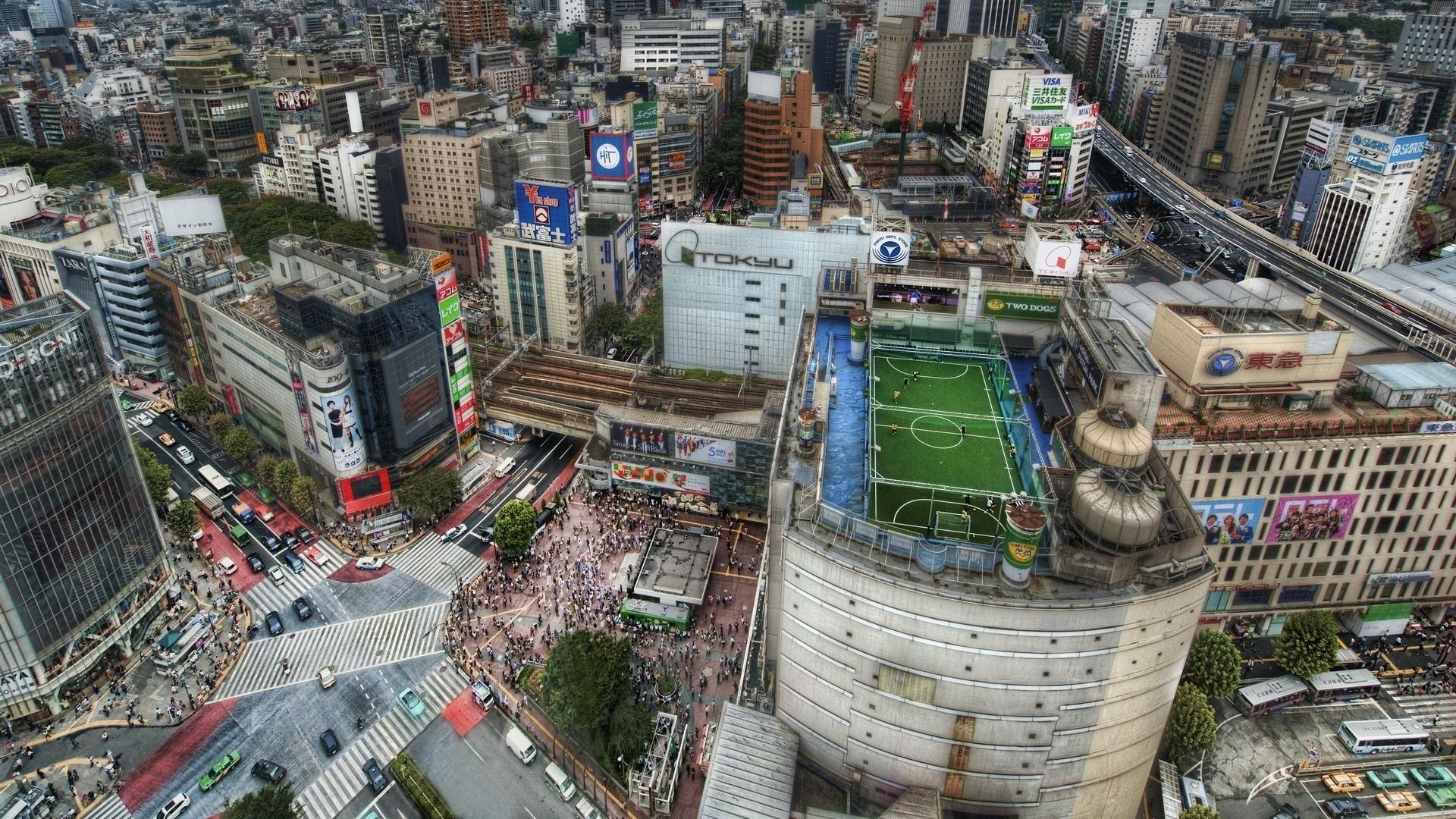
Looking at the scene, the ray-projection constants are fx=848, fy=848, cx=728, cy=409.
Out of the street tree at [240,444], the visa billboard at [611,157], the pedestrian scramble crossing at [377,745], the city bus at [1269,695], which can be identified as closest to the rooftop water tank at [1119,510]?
the city bus at [1269,695]

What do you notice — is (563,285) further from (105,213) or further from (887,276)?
(105,213)

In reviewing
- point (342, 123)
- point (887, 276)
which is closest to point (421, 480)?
point (887, 276)

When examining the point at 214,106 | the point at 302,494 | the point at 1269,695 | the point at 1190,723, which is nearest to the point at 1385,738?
the point at 1269,695

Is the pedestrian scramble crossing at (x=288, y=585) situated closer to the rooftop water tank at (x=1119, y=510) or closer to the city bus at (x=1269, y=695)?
the rooftop water tank at (x=1119, y=510)

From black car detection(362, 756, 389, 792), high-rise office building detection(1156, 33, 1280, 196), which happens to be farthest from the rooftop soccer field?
high-rise office building detection(1156, 33, 1280, 196)

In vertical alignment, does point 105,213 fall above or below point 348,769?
above

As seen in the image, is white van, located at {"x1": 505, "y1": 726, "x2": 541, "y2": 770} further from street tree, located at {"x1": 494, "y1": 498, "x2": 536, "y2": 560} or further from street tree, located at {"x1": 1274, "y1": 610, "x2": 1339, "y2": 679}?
street tree, located at {"x1": 1274, "y1": 610, "x2": 1339, "y2": 679}

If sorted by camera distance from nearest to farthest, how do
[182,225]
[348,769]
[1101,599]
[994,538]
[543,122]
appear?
[1101,599] → [994,538] → [348,769] → [182,225] → [543,122]
